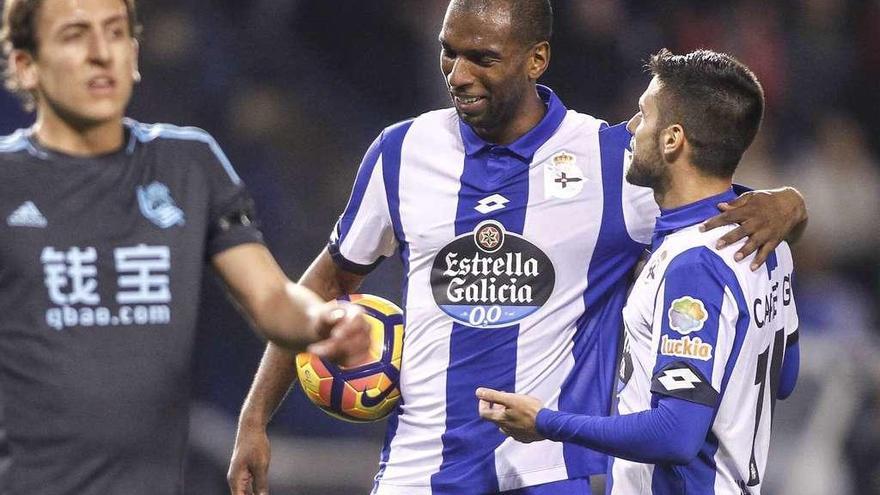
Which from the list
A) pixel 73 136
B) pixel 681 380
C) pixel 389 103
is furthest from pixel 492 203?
pixel 389 103

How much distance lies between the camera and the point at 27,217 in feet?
8.98

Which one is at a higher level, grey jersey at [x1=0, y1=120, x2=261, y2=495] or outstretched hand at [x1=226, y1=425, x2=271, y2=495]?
grey jersey at [x1=0, y1=120, x2=261, y2=495]

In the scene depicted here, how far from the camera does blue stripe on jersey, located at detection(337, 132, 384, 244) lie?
13.9 ft

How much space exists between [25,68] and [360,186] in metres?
1.59

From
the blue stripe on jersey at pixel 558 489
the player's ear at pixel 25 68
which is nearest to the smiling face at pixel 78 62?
the player's ear at pixel 25 68

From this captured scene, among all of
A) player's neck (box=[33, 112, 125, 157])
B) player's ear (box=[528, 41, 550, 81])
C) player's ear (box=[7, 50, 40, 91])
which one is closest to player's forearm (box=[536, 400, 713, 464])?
player's ear (box=[528, 41, 550, 81])

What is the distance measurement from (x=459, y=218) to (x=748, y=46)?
504 cm

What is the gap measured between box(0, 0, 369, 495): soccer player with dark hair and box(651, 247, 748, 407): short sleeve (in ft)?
3.03

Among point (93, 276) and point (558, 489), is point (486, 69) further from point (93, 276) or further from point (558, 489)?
point (93, 276)

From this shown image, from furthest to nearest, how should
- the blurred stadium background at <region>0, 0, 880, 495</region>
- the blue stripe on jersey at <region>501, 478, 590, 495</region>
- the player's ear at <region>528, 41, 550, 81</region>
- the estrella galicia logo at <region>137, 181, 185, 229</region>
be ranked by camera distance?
1. the blurred stadium background at <region>0, 0, 880, 495</region>
2. the player's ear at <region>528, 41, 550, 81</region>
3. the blue stripe on jersey at <region>501, 478, 590, 495</region>
4. the estrella galicia logo at <region>137, 181, 185, 229</region>

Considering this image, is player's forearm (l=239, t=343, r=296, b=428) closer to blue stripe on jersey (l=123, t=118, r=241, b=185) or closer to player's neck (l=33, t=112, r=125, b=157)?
blue stripe on jersey (l=123, t=118, r=241, b=185)

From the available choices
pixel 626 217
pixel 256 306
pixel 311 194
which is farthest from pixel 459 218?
pixel 311 194

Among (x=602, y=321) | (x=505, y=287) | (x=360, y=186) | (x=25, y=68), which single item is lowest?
(x=602, y=321)

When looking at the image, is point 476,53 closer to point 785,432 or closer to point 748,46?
point 785,432
